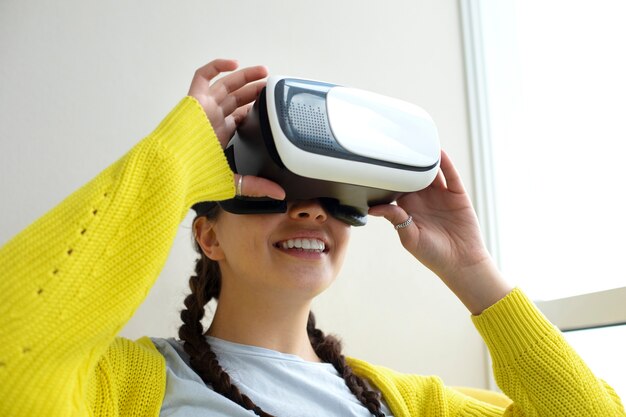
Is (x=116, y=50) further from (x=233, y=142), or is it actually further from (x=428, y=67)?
(x=428, y=67)

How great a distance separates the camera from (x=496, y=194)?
1734 millimetres

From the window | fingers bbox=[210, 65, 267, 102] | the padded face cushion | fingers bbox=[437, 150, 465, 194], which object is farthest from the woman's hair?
the window

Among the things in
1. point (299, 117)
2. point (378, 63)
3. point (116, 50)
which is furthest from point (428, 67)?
point (299, 117)

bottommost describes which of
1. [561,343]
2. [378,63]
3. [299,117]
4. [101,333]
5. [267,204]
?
[561,343]

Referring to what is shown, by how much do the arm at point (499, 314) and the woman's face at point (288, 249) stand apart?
3.6 inches

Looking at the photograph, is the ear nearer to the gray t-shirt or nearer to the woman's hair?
the woman's hair

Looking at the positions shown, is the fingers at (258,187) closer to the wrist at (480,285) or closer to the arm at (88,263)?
the arm at (88,263)

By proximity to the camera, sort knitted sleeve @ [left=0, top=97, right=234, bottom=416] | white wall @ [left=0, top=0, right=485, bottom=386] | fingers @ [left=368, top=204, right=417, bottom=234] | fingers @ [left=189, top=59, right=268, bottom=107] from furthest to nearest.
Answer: white wall @ [left=0, top=0, right=485, bottom=386] < fingers @ [left=368, top=204, right=417, bottom=234] < fingers @ [left=189, top=59, right=268, bottom=107] < knitted sleeve @ [left=0, top=97, right=234, bottom=416]

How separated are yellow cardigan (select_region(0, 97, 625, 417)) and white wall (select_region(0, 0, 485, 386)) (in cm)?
44

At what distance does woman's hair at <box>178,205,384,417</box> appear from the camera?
1.10m

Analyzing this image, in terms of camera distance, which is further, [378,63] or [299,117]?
[378,63]

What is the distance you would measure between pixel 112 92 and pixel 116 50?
9 cm

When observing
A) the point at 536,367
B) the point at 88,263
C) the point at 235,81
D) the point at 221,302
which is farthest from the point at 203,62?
the point at 536,367

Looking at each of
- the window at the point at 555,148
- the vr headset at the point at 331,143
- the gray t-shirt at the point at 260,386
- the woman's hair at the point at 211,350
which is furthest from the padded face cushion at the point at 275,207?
the window at the point at 555,148
